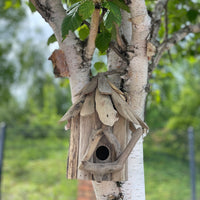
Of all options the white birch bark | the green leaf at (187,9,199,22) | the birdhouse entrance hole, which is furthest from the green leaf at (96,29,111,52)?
the green leaf at (187,9,199,22)

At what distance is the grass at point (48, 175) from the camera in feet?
14.7

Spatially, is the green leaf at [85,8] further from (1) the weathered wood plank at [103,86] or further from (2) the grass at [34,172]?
(2) the grass at [34,172]

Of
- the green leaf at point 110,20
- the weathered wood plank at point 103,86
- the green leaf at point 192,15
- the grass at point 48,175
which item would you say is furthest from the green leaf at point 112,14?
the grass at point 48,175

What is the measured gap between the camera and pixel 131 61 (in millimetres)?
1271

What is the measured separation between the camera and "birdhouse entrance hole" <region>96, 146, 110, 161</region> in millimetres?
1222

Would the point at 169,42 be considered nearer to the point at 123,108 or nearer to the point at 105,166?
the point at 123,108

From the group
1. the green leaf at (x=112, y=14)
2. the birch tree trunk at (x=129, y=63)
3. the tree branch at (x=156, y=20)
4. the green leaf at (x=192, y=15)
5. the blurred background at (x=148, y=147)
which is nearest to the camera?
the green leaf at (x=112, y=14)

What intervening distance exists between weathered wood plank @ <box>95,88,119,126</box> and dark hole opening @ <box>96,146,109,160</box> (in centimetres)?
17

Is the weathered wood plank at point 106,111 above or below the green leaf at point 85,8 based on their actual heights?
below

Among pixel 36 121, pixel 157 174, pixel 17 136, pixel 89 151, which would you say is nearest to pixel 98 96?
pixel 89 151

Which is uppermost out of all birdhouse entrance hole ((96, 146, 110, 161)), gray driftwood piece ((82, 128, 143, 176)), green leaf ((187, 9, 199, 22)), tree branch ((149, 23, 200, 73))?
green leaf ((187, 9, 199, 22))

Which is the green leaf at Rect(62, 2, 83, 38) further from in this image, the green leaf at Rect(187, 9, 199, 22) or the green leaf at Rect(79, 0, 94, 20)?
the green leaf at Rect(187, 9, 199, 22)

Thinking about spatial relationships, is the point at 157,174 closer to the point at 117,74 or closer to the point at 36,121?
the point at 36,121

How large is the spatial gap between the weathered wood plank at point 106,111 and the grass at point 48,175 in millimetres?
3577
